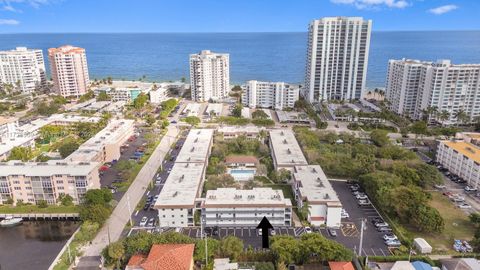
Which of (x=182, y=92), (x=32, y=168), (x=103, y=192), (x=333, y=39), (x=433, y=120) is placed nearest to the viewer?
(x=103, y=192)

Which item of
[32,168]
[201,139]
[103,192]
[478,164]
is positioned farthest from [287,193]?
[32,168]

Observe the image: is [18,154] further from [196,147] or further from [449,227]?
[449,227]

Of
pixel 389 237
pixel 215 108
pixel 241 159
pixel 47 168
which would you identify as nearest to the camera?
pixel 389 237

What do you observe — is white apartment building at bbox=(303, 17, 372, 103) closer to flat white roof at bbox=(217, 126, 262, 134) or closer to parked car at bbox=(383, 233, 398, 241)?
flat white roof at bbox=(217, 126, 262, 134)

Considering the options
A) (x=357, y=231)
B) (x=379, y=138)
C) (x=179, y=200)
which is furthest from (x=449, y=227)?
(x=179, y=200)

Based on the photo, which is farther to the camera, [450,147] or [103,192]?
[450,147]

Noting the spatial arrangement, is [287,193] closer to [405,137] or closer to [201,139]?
[201,139]
